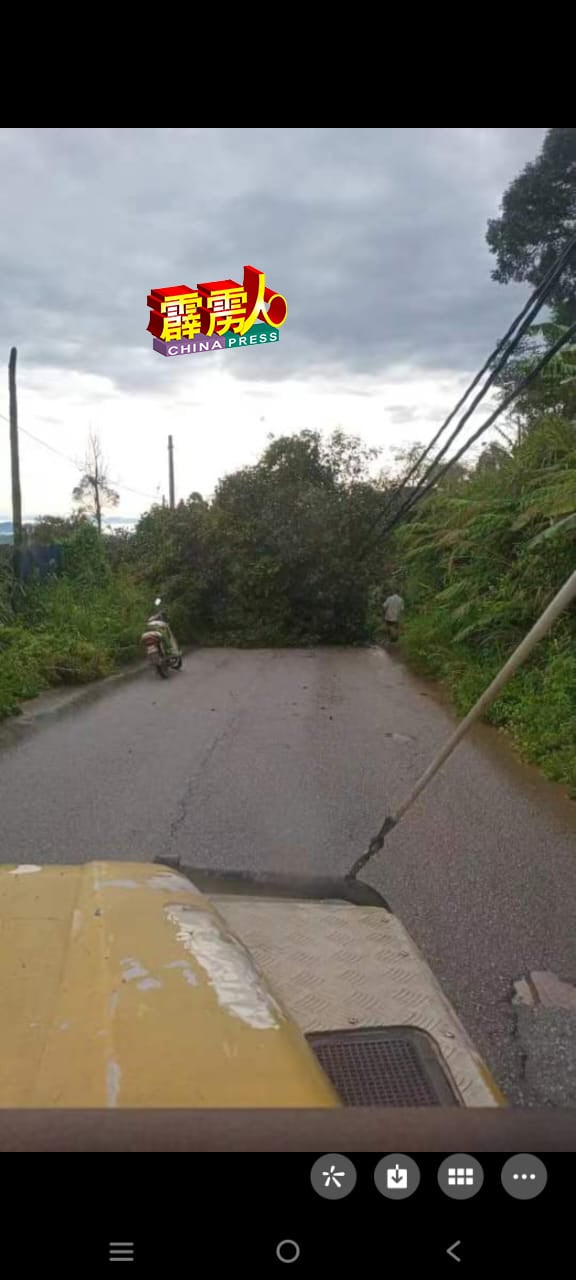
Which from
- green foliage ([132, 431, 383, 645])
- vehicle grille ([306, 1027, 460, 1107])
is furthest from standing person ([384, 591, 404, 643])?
vehicle grille ([306, 1027, 460, 1107])

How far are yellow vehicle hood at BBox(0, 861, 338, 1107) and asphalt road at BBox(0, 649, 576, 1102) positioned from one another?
1.64 meters

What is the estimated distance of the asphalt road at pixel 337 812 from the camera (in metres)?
4.51

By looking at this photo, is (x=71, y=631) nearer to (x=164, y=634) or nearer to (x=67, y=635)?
(x=67, y=635)

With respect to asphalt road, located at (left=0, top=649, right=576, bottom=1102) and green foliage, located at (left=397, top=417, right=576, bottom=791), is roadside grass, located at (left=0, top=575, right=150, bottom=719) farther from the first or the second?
green foliage, located at (left=397, top=417, right=576, bottom=791)

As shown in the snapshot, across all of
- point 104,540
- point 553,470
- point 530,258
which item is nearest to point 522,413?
point 553,470

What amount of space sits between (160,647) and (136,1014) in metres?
13.0

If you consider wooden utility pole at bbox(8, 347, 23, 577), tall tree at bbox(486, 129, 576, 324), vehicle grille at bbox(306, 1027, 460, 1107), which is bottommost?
vehicle grille at bbox(306, 1027, 460, 1107)
